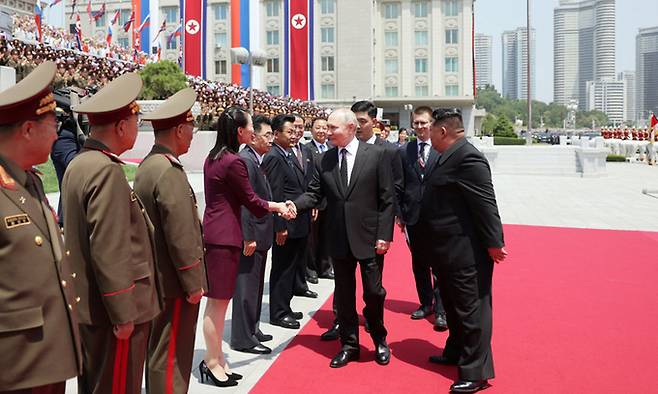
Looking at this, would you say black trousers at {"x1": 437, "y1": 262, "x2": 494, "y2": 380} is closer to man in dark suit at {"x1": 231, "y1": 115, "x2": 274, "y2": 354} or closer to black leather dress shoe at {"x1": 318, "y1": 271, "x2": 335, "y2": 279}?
man in dark suit at {"x1": 231, "y1": 115, "x2": 274, "y2": 354}

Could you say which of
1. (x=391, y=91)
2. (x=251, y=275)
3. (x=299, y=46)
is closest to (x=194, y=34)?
(x=299, y=46)

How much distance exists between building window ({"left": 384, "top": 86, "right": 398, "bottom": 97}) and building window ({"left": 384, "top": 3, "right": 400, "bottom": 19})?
6.60 metres

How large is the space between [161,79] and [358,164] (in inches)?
1130

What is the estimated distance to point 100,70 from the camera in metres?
18.9

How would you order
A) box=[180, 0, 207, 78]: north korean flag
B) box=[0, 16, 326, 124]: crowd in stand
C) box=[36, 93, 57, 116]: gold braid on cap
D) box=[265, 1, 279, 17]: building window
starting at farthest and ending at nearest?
box=[265, 1, 279, 17]: building window < box=[180, 0, 207, 78]: north korean flag < box=[0, 16, 326, 124]: crowd in stand < box=[36, 93, 57, 116]: gold braid on cap

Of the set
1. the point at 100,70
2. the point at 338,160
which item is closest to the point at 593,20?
the point at 100,70

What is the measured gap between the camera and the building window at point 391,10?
178ft

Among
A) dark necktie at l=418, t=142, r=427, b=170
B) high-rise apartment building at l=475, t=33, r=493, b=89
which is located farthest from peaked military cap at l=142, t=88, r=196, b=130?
high-rise apartment building at l=475, t=33, r=493, b=89

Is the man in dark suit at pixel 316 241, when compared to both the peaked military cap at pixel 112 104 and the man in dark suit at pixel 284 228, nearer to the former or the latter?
the man in dark suit at pixel 284 228

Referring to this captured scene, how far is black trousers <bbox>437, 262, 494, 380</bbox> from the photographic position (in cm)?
378

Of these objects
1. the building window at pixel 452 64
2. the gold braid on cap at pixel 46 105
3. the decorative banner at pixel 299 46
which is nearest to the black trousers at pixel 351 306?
the gold braid on cap at pixel 46 105

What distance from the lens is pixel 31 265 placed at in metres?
2.00

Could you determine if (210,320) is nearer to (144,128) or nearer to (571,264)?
(571,264)

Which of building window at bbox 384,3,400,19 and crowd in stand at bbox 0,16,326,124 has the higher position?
building window at bbox 384,3,400,19
